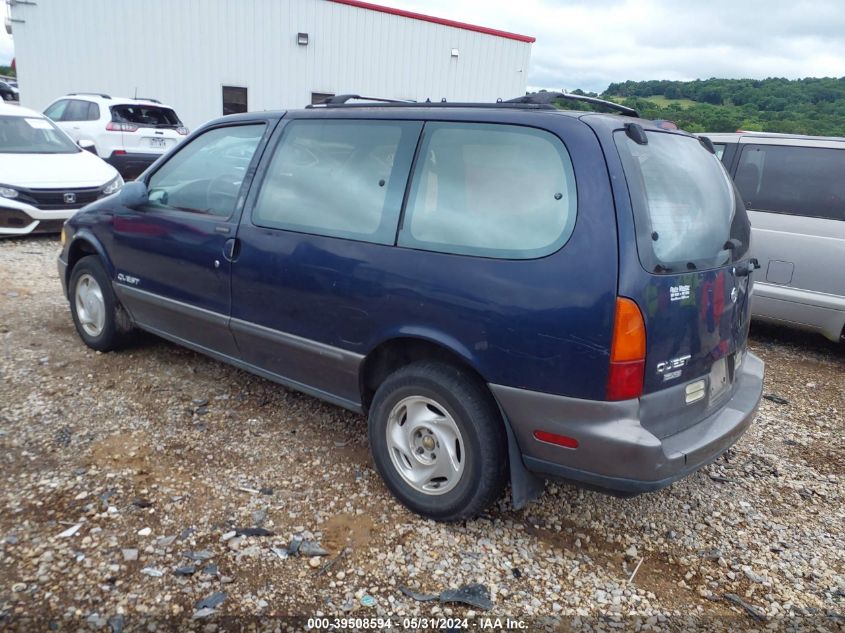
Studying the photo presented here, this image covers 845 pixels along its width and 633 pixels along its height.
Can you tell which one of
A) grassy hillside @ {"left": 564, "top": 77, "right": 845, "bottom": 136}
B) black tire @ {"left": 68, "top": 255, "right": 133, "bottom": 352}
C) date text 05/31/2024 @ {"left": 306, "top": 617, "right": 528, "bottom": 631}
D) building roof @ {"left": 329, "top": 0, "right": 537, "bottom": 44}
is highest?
building roof @ {"left": 329, "top": 0, "right": 537, "bottom": 44}

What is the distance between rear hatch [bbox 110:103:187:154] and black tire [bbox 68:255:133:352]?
26.7 feet

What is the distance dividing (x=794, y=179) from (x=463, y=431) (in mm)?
4405

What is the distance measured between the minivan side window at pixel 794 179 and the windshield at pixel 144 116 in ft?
34.8

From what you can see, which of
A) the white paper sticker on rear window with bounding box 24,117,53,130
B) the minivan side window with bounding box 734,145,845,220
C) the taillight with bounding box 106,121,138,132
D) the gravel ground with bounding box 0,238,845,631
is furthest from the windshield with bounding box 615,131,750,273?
the taillight with bounding box 106,121,138,132

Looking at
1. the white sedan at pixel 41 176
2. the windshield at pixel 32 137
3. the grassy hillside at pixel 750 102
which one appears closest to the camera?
the white sedan at pixel 41 176

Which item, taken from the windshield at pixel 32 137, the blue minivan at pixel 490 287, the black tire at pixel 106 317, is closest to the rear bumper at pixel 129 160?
the windshield at pixel 32 137

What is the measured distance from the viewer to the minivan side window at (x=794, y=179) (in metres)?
5.32

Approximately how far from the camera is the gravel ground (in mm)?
2439

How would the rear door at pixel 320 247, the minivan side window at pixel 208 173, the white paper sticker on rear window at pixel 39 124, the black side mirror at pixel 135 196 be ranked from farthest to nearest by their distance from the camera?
the white paper sticker on rear window at pixel 39 124
the black side mirror at pixel 135 196
the minivan side window at pixel 208 173
the rear door at pixel 320 247

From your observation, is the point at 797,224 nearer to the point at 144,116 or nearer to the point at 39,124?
the point at 39,124

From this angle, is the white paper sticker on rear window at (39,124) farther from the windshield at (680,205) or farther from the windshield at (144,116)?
the windshield at (680,205)

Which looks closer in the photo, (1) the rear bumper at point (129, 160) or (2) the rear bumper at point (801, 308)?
(2) the rear bumper at point (801, 308)

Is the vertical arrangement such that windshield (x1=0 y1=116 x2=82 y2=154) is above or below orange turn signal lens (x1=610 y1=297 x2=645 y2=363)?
above

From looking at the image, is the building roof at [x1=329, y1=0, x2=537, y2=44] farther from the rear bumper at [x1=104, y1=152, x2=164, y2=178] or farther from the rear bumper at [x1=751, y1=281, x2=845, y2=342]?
the rear bumper at [x1=751, y1=281, x2=845, y2=342]
